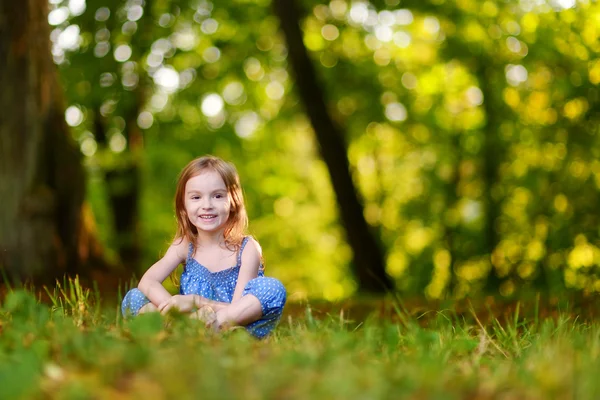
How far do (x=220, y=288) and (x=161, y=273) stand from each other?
32 cm

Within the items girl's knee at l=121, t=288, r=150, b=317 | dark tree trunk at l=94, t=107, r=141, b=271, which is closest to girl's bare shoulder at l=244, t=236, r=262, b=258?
girl's knee at l=121, t=288, r=150, b=317

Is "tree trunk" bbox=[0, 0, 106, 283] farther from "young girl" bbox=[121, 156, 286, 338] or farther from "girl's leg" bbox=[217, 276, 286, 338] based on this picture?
"girl's leg" bbox=[217, 276, 286, 338]

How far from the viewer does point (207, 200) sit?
418 centimetres

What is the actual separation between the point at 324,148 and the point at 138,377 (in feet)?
28.6

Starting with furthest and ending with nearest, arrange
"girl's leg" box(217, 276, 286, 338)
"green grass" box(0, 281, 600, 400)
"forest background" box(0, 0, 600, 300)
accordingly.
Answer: "forest background" box(0, 0, 600, 300), "girl's leg" box(217, 276, 286, 338), "green grass" box(0, 281, 600, 400)

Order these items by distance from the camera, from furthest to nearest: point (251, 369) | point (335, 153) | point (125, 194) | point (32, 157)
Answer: point (125, 194) < point (335, 153) < point (32, 157) < point (251, 369)

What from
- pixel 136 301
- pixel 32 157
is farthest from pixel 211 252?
pixel 32 157

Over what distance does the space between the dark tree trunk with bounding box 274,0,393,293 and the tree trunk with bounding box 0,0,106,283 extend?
365 cm

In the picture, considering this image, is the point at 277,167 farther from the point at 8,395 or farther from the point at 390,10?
the point at 8,395

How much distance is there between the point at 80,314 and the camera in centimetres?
333

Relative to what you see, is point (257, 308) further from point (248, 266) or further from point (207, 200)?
point (207, 200)

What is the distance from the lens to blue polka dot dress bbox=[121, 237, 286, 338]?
3.90m

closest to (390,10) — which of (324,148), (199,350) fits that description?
(324,148)

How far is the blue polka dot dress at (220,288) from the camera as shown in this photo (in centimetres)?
390
